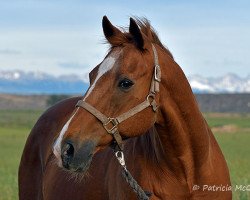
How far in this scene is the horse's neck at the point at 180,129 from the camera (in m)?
5.09

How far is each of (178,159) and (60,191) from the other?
1853 mm

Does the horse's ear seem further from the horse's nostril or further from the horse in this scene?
the horse's nostril

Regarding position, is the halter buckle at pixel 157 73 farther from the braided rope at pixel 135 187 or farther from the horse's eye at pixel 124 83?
the braided rope at pixel 135 187

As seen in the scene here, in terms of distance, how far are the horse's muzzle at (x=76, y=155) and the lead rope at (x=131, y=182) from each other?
46cm

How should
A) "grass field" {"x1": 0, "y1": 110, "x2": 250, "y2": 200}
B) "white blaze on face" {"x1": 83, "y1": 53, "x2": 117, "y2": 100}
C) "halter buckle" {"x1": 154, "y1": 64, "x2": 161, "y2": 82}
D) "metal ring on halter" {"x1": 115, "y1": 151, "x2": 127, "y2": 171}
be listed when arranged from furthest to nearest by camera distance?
"grass field" {"x1": 0, "y1": 110, "x2": 250, "y2": 200}
"metal ring on halter" {"x1": 115, "y1": 151, "x2": 127, "y2": 171}
"halter buckle" {"x1": 154, "y1": 64, "x2": 161, "y2": 82}
"white blaze on face" {"x1": 83, "y1": 53, "x2": 117, "y2": 100}

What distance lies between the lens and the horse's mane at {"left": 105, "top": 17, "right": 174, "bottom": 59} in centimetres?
499

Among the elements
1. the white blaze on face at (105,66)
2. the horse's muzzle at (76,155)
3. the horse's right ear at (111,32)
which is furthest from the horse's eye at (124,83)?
the horse's muzzle at (76,155)

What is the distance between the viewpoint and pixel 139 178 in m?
5.21

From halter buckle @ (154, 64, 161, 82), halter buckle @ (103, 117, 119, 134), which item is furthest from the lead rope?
halter buckle @ (154, 64, 161, 82)

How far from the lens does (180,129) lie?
5.18m

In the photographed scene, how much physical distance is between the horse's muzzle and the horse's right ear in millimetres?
898

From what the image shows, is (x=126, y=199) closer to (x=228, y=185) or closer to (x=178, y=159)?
(x=178, y=159)

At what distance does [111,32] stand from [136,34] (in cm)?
26

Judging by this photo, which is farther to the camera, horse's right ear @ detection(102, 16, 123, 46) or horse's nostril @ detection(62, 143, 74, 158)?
horse's right ear @ detection(102, 16, 123, 46)
